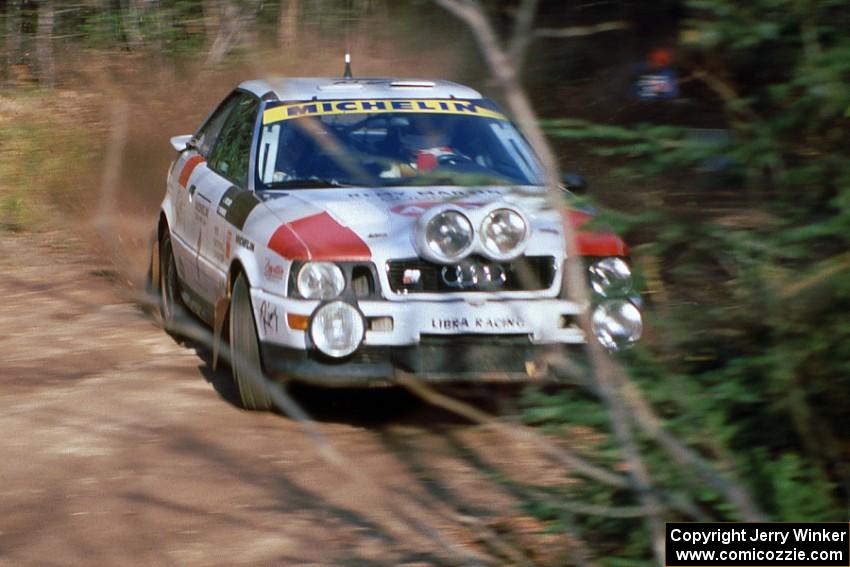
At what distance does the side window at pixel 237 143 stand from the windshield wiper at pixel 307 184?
207 mm

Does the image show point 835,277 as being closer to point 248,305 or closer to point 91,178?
point 248,305

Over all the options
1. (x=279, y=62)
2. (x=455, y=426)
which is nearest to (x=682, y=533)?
(x=455, y=426)

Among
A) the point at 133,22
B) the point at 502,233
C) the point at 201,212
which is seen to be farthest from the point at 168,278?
the point at 133,22

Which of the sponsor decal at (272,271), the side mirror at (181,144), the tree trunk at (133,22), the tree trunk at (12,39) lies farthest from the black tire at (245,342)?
the tree trunk at (12,39)

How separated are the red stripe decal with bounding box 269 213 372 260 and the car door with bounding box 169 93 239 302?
4.58 ft

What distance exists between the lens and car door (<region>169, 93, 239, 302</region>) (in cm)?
786

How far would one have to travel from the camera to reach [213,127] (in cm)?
847

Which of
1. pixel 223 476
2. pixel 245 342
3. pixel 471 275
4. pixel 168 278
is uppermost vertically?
pixel 471 275

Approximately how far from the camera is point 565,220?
119 inches

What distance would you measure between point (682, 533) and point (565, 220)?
45.6 inches

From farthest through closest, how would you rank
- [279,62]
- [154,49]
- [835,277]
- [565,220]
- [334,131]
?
[154,49], [279,62], [334,131], [835,277], [565,220]

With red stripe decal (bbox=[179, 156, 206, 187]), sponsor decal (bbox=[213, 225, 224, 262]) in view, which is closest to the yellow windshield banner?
sponsor decal (bbox=[213, 225, 224, 262])

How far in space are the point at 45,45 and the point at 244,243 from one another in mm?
12089

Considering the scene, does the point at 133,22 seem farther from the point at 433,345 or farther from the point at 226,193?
the point at 433,345
